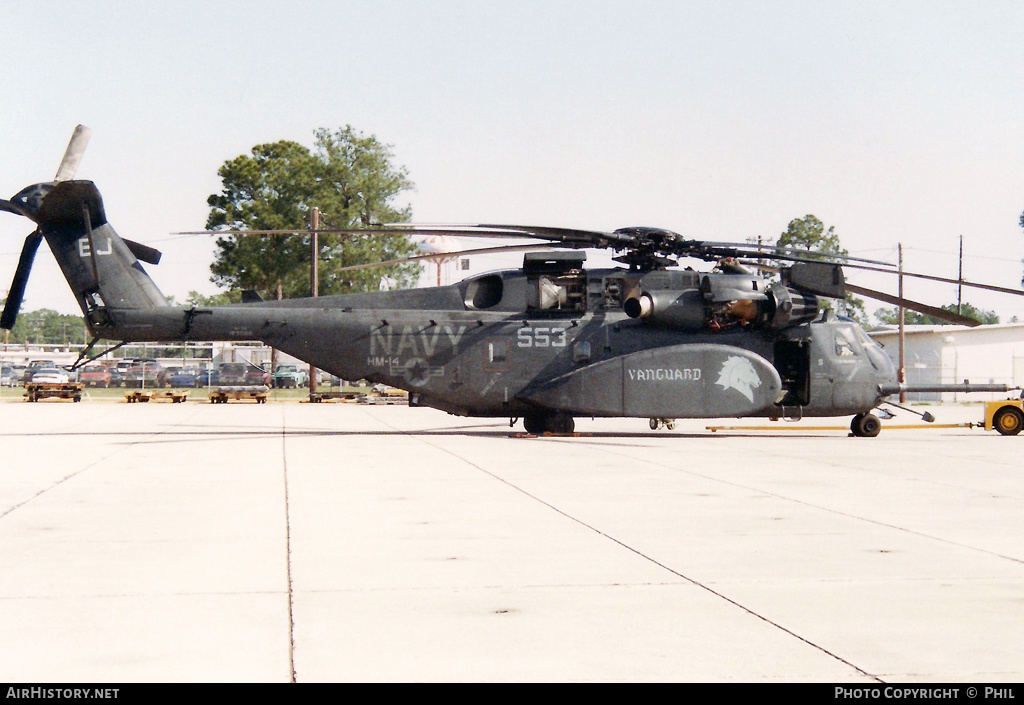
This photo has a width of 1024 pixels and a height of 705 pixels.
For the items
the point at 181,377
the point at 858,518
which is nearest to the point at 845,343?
the point at 858,518

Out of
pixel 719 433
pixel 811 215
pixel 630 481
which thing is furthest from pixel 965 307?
pixel 630 481

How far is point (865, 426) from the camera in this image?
74.4ft

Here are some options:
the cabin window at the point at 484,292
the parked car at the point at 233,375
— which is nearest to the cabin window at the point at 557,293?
the cabin window at the point at 484,292

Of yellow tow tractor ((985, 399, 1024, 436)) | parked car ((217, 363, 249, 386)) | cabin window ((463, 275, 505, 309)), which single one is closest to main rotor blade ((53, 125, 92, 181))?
cabin window ((463, 275, 505, 309))

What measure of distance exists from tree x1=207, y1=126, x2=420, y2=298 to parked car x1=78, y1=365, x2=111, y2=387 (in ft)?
41.2

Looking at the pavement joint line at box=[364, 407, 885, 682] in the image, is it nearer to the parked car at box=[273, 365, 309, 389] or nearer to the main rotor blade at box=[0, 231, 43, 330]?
the main rotor blade at box=[0, 231, 43, 330]

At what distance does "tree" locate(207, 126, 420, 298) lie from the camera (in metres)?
72.2

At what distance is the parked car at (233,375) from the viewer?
191 feet

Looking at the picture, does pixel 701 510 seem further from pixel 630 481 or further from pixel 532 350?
pixel 532 350

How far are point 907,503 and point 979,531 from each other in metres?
2.01

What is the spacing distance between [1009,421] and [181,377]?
207 feet

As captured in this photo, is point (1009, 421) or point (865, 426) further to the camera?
point (1009, 421)

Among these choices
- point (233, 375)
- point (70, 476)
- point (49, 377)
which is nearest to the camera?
point (70, 476)

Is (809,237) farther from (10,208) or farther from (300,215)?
(10,208)
